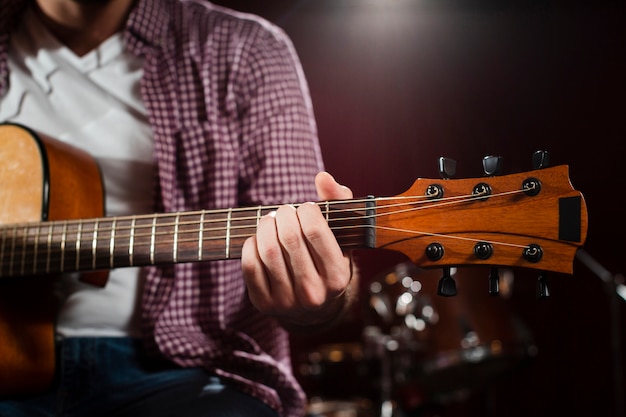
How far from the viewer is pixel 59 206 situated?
1.04 m

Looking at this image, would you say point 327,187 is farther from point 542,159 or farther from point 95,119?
point 95,119

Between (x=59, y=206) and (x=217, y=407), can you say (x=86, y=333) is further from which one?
(x=217, y=407)

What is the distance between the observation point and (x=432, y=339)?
2322 millimetres

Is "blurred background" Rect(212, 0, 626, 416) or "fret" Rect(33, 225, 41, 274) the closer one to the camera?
"fret" Rect(33, 225, 41, 274)

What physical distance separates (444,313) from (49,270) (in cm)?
160

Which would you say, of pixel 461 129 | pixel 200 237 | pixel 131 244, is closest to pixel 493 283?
pixel 200 237

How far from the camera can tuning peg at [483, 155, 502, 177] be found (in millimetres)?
→ 715

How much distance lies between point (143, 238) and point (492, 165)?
1.55ft

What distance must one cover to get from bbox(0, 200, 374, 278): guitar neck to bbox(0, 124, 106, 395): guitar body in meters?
0.04

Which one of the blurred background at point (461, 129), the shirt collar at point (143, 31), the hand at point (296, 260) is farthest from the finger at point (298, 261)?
the blurred background at point (461, 129)

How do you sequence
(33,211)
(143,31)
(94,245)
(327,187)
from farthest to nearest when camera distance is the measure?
(143,31)
(33,211)
(94,245)
(327,187)

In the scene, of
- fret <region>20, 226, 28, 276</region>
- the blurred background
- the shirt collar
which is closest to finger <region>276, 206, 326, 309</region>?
fret <region>20, 226, 28, 276</region>

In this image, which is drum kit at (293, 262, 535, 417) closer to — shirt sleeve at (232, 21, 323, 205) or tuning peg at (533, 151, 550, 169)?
shirt sleeve at (232, 21, 323, 205)

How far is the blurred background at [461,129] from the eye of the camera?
7.06 ft
